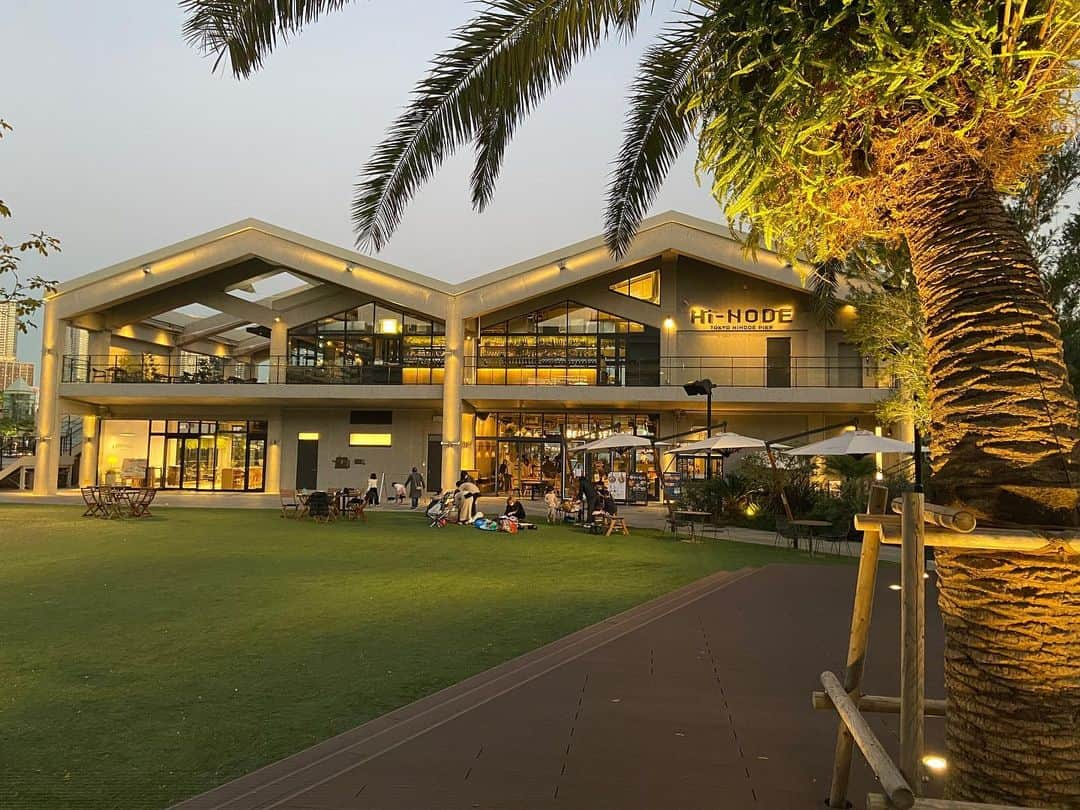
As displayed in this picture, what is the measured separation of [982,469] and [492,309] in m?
23.7

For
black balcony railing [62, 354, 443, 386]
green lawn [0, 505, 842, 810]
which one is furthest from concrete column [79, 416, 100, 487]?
green lawn [0, 505, 842, 810]

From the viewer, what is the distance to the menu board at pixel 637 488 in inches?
1026

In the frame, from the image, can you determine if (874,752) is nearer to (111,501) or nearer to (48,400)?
(111,501)

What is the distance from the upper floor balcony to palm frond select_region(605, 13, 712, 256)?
62.5ft

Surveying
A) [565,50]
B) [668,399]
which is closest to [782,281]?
[668,399]

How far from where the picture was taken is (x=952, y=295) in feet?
8.21

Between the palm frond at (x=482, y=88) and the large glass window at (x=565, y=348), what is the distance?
840 inches

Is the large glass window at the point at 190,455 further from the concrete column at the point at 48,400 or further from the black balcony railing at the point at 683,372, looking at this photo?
the black balcony railing at the point at 683,372

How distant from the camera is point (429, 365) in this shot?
28.5 meters

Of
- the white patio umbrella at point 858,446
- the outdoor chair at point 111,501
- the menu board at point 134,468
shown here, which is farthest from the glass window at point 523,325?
the menu board at point 134,468

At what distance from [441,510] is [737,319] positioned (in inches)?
564

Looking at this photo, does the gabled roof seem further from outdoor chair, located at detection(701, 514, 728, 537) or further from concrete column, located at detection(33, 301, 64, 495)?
outdoor chair, located at detection(701, 514, 728, 537)

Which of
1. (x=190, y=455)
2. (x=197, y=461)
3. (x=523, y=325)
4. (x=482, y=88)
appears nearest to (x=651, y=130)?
(x=482, y=88)

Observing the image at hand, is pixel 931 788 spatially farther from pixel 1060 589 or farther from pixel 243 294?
pixel 243 294
